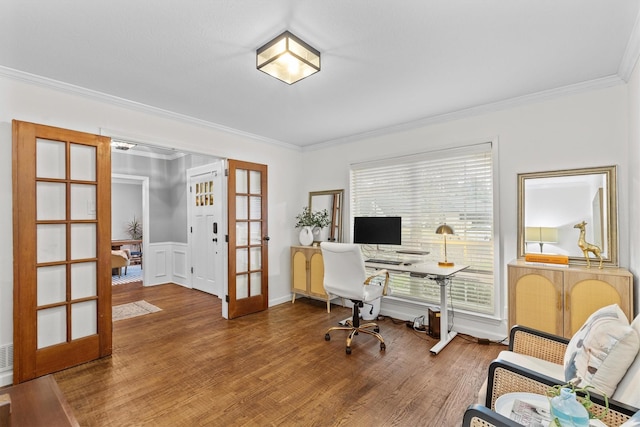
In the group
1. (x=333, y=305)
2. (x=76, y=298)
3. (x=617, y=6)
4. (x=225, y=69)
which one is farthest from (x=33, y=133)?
(x=617, y=6)

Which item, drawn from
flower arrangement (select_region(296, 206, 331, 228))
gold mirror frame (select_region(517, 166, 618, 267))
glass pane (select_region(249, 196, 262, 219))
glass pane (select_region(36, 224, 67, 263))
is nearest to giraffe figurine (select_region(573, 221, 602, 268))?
gold mirror frame (select_region(517, 166, 618, 267))

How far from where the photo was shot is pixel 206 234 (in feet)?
17.3

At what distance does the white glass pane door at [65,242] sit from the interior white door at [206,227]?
2123 mm

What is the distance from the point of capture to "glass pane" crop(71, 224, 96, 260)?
2.67 metres

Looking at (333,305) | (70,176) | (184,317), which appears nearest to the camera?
(70,176)

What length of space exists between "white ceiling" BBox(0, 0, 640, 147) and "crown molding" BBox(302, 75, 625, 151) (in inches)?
1.5

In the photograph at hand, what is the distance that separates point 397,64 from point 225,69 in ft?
4.61

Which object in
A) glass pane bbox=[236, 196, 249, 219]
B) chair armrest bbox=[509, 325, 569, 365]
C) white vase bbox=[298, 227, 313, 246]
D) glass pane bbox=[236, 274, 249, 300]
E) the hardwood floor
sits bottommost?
the hardwood floor

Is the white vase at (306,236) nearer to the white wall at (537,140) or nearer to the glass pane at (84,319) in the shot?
the white wall at (537,140)

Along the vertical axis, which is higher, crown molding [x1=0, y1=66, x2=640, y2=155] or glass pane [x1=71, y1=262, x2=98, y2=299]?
crown molding [x1=0, y1=66, x2=640, y2=155]

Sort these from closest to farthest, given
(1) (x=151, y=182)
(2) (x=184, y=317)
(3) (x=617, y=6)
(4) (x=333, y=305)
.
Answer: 1. (3) (x=617, y=6)
2. (2) (x=184, y=317)
3. (4) (x=333, y=305)
4. (1) (x=151, y=182)

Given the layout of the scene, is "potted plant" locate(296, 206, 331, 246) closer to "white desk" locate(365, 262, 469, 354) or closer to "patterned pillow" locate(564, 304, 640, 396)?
"white desk" locate(365, 262, 469, 354)

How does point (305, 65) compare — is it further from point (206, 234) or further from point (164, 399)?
point (206, 234)

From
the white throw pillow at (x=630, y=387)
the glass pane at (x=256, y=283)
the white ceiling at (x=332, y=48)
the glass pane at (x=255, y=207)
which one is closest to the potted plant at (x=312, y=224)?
the glass pane at (x=255, y=207)
